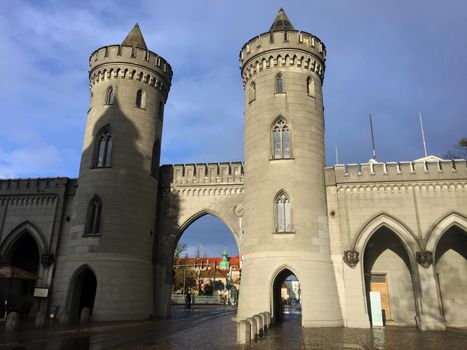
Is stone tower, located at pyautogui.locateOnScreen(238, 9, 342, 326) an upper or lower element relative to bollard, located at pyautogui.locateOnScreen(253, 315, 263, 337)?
upper

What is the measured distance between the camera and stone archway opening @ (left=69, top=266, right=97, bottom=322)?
72.3ft

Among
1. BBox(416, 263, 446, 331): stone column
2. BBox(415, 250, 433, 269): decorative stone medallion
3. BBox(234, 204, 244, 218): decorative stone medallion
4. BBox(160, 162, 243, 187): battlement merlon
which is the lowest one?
BBox(416, 263, 446, 331): stone column

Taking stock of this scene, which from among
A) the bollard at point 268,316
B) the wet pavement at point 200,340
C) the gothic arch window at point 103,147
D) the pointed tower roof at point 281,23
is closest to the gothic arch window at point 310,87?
the pointed tower roof at point 281,23

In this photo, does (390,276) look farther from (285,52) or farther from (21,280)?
(21,280)

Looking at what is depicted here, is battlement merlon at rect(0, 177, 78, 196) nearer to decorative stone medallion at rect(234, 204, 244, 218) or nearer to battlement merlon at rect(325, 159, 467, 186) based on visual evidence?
decorative stone medallion at rect(234, 204, 244, 218)

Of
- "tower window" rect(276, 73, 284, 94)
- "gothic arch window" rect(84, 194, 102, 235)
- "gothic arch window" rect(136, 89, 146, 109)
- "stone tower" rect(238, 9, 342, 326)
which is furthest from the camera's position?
"gothic arch window" rect(136, 89, 146, 109)

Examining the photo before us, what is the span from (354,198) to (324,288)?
5483 mm

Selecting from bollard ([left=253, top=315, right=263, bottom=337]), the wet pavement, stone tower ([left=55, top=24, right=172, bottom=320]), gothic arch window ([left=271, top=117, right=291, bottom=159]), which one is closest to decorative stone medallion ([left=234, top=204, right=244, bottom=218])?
gothic arch window ([left=271, top=117, right=291, bottom=159])

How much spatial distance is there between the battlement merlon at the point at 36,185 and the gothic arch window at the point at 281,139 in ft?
46.3

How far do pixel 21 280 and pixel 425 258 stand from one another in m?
25.8

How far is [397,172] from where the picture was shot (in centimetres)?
2231

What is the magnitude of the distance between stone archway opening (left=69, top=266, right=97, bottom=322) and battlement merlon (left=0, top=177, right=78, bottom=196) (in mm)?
6279

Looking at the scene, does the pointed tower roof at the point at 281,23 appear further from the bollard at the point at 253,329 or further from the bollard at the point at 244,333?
the bollard at the point at 244,333

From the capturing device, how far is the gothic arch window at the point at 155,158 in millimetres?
26062
